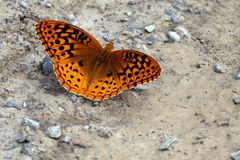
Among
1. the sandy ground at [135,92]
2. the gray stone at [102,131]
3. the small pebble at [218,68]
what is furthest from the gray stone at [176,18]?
the gray stone at [102,131]

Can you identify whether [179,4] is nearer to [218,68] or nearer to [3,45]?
[218,68]

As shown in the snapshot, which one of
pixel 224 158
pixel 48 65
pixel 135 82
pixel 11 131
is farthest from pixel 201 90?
pixel 11 131

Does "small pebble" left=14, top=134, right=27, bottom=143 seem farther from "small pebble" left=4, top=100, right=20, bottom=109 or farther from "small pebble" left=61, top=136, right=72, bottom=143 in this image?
"small pebble" left=4, top=100, right=20, bottom=109

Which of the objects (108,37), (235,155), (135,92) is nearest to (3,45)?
(108,37)

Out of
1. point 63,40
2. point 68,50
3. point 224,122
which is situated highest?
point 63,40

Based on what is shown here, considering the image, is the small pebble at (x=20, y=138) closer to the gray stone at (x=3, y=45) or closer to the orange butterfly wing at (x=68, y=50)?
the orange butterfly wing at (x=68, y=50)

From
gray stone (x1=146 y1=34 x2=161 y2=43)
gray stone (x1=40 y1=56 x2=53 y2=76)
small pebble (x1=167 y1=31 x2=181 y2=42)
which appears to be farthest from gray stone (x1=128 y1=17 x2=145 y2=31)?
gray stone (x1=40 y1=56 x2=53 y2=76)
